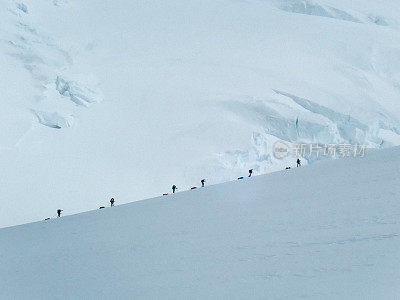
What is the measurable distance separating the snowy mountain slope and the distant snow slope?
15.2 metres

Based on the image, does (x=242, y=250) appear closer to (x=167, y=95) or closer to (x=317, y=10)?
(x=167, y=95)

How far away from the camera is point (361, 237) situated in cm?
603

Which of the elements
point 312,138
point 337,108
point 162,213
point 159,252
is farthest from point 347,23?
point 159,252

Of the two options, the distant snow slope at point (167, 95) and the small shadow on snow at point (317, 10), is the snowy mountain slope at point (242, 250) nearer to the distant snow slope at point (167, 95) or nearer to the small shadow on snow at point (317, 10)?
the distant snow slope at point (167, 95)

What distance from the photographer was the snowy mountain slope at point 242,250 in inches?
200

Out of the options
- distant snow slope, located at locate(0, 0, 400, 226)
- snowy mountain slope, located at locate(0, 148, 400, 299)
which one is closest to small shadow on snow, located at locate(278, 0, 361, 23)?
distant snow slope, located at locate(0, 0, 400, 226)

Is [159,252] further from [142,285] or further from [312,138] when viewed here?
[312,138]

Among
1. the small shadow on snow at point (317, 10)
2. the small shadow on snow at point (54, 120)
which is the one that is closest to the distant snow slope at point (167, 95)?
the small shadow on snow at point (54, 120)

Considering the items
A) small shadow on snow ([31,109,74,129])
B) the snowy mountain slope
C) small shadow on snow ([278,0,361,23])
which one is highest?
small shadow on snow ([278,0,361,23])

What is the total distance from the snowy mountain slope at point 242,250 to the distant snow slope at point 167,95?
1523 centimetres

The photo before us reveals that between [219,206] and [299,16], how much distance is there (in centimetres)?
4760

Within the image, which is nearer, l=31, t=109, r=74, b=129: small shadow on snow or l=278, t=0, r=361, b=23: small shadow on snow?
l=31, t=109, r=74, b=129: small shadow on snow

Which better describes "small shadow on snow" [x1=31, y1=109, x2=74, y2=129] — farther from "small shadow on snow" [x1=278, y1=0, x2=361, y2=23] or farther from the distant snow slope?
"small shadow on snow" [x1=278, y1=0, x2=361, y2=23]

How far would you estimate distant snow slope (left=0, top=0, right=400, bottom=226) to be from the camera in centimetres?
2873
